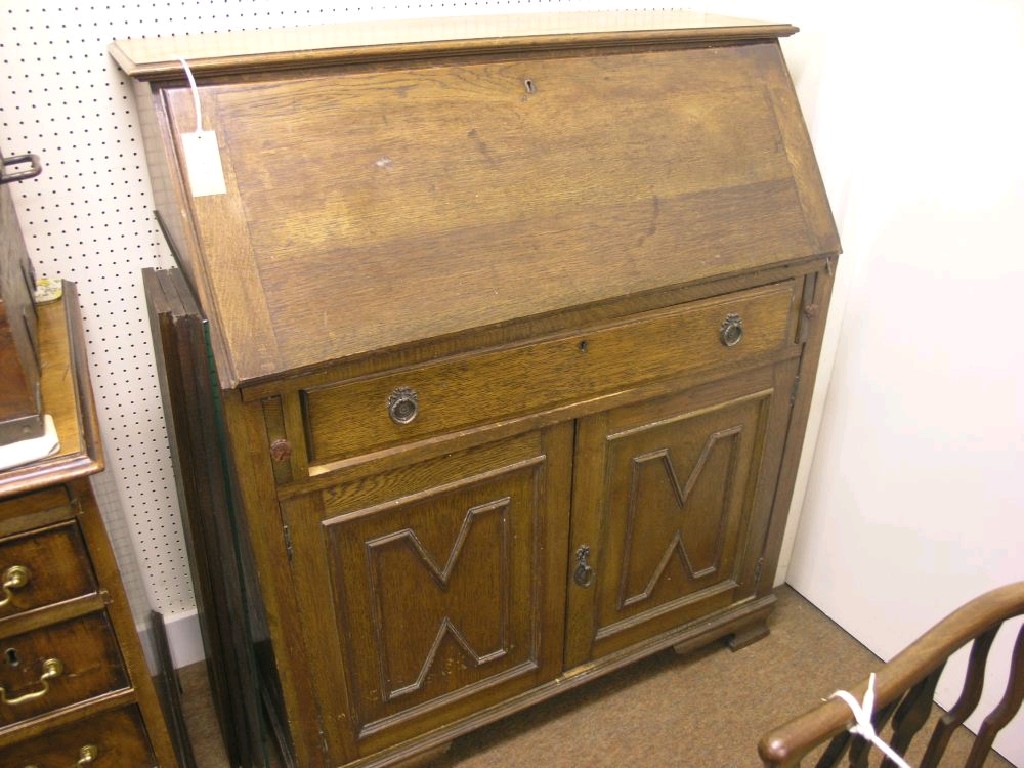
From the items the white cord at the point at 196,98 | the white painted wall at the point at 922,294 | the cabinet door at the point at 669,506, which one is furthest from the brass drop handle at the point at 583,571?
the white cord at the point at 196,98

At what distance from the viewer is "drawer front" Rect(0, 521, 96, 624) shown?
97 cm

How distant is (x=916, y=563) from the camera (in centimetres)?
173

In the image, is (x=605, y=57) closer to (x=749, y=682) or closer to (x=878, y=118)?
(x=878, y=118)

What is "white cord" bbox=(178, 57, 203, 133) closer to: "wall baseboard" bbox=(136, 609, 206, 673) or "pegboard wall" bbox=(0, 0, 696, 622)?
"pegboard wall" bbox=(0, 0, 696, 622)

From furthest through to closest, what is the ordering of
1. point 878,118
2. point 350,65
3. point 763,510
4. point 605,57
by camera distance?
point 763,510 < point 878,118 < point 605,57 < point 350,65

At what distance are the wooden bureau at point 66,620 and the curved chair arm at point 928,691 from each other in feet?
2.63

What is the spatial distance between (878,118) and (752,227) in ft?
1.40

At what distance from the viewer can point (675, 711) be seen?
5.74ft

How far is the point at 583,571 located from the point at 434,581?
0.32m

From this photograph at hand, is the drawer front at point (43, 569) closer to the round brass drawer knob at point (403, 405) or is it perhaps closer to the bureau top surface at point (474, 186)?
the bureau top surface at point (474, 186)

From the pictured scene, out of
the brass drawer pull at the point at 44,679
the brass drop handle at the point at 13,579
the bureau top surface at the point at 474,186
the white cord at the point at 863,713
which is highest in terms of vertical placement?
the bureau top surface at the point at 474,186

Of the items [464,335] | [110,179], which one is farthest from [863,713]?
[110,179]

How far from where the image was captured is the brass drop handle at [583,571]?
1515 millimetres

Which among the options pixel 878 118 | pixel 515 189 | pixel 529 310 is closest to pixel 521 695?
pixel 529 310
